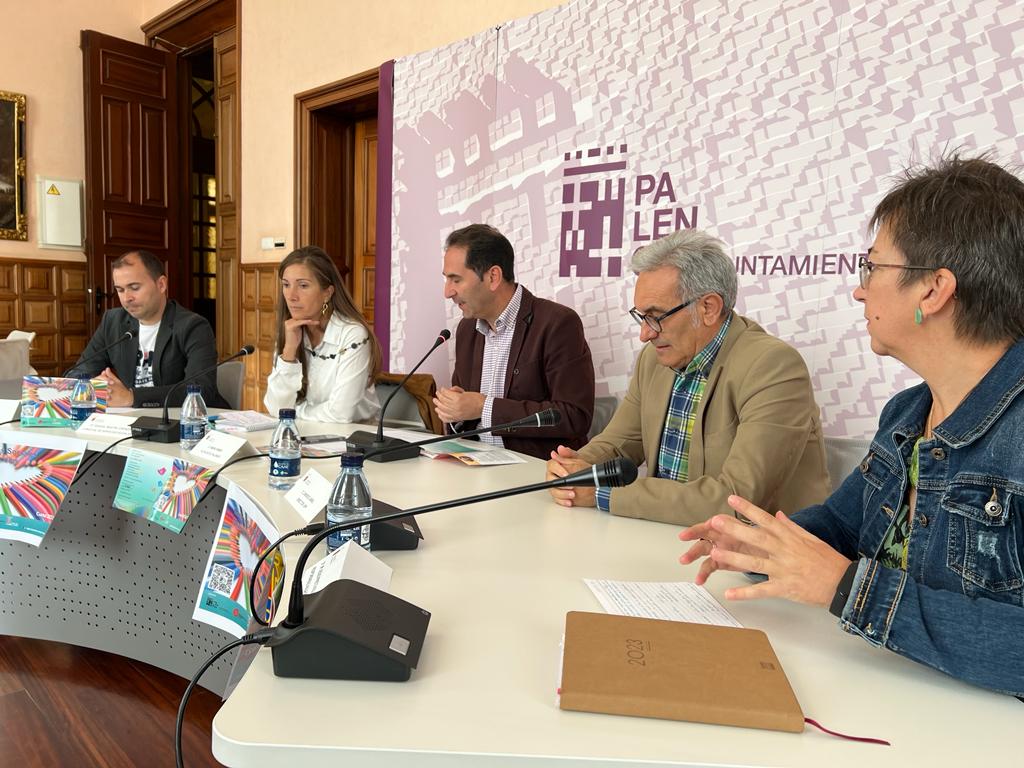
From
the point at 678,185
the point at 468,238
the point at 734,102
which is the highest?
the point at 734,102

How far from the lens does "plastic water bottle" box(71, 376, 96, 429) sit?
2.33m

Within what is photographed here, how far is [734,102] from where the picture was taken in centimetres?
285

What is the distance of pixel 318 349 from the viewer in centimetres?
280

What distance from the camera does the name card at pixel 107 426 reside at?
2.23 m

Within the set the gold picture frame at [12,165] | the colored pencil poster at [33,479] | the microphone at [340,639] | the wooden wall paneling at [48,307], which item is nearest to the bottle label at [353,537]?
the microphone at [340,639]

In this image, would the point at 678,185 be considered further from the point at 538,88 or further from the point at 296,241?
the point at 296,241

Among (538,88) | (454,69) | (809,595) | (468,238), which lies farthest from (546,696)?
(454,69)

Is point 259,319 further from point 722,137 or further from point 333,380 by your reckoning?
point 722,137

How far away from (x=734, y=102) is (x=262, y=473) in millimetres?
2120

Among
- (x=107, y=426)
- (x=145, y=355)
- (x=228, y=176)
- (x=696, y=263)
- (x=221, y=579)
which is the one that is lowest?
(x=221, y=579)

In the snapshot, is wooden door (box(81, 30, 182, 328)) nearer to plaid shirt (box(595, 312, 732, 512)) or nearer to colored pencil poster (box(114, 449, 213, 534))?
colored pencil poster (box(114, 449, 213, 534))

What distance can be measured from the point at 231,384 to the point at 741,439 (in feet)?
6.61

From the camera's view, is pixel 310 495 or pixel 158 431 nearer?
pixel 310 495

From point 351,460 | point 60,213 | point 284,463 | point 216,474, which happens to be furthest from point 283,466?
point 60,213
